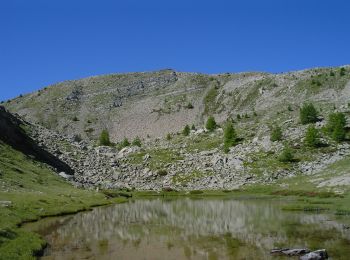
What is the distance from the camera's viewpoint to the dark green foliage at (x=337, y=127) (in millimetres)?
107125

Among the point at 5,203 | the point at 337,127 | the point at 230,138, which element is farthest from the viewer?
the point at 230,138

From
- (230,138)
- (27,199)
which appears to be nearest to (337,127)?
(230,138)

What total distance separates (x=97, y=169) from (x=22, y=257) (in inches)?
3384

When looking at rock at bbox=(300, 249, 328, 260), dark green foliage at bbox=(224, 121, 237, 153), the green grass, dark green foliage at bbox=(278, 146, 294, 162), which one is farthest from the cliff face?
rock at bbox=(300, 249, 328, 260)

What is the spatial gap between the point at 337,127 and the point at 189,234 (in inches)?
3018

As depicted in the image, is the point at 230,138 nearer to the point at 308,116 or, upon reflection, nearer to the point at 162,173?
the point at 308,116

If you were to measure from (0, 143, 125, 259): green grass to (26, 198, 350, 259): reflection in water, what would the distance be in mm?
2330

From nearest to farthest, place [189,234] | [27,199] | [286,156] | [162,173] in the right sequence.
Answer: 1. [189,234]
2. [27,199]
3. [286,156]
4. [162,173]

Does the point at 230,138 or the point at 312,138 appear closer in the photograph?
the point at 312,138

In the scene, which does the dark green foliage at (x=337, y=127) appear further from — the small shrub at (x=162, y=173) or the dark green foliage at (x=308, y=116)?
the small shrub at (x=162, y=173)

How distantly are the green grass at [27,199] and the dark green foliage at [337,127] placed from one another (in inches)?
2240

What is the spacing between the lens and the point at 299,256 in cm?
2973

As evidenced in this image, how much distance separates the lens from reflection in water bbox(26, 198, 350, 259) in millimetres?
33219

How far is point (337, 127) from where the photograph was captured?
4232 inches
